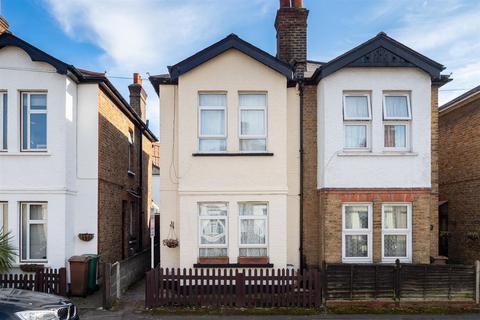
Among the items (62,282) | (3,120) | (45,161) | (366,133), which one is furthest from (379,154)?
(3,120)

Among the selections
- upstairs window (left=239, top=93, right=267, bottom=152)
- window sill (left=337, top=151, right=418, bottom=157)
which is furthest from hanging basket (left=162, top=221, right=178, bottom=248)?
window sill (left=337, top=151, right=418, bottom=157)

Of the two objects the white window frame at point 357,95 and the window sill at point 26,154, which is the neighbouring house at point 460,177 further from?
the window sill at point 26,154

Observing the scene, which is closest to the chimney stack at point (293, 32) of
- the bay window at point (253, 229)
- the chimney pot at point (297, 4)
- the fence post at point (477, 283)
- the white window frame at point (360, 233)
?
the chimney pot at point (297, 4)

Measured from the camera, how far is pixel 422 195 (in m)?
11.2

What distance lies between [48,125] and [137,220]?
→ 23.9 feet

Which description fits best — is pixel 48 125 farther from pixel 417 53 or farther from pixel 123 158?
pixel 417 53

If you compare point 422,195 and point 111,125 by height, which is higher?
point 111,125

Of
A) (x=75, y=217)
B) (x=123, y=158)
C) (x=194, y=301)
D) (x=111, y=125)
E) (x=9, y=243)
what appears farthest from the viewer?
(x=123, y=158)

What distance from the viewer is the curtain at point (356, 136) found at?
11.5 meters

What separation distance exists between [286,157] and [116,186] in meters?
6.52

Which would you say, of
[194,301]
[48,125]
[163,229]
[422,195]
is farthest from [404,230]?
[48,125]

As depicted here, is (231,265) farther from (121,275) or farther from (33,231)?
(33,231)

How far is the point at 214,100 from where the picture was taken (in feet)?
38.0

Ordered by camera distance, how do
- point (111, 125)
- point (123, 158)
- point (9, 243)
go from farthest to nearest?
point (123, 158) → point (111, 125) → point (9, 243)
